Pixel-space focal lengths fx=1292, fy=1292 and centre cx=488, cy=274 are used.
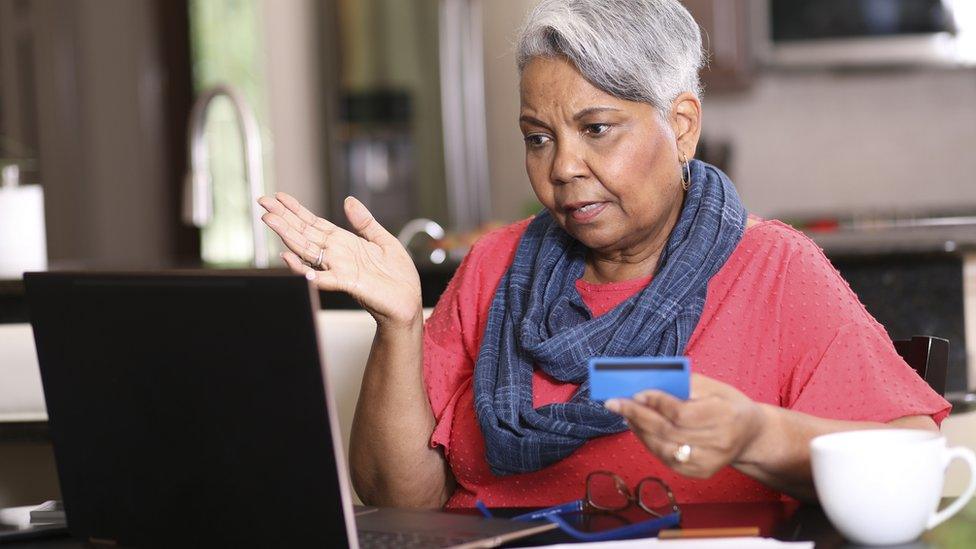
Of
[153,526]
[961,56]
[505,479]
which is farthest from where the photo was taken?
[961,56]

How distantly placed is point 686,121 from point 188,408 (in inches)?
31.1

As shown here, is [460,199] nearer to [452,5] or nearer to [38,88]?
[452,5]

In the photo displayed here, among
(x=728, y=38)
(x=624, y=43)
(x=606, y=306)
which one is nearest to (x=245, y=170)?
(x=606, y=306)

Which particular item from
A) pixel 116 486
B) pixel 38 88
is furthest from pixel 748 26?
pixel 116 486

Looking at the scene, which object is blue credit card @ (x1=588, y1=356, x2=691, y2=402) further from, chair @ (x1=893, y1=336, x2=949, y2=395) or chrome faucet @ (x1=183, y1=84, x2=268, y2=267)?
chrome faucet @ (x1=183, y1=84, x2=268, y2=267)

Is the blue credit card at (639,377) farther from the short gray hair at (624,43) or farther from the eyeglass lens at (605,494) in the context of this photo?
the short gray hair at (624,43)

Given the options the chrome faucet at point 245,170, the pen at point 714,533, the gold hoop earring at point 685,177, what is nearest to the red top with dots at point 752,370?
the gold hoop earring at point 685,177

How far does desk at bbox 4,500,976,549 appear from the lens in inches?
44.5

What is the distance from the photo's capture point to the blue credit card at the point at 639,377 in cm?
107

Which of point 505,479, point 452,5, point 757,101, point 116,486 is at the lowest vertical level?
point 505,479

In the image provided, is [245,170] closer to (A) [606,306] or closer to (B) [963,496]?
(A) [606,306]

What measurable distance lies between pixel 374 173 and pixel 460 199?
37cm

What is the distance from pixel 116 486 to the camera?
1214 millimetres

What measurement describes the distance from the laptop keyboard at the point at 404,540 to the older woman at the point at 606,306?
316 mm
